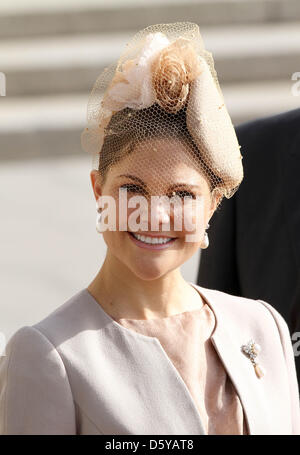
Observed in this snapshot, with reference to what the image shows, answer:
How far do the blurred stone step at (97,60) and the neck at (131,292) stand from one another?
5.09 meters

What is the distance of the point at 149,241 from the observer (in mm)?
1265

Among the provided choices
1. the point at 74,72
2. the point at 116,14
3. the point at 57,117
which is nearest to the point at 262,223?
the point at 57,117

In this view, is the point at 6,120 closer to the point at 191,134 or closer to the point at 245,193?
the point at 245,193

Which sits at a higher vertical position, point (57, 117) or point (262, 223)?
point (57, 117)

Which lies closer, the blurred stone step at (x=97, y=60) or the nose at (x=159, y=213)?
the nose at (x=159, y=213)

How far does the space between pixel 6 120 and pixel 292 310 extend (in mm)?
4406

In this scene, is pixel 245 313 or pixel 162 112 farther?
pixel 245 313

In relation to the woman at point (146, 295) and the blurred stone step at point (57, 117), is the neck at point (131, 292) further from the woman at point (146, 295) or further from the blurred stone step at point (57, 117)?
the blurred stone step at point (57, 117)

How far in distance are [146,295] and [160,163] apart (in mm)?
212

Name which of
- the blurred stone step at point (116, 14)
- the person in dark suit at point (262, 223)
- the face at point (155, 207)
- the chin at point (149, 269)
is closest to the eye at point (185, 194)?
the face at point (155, 207)

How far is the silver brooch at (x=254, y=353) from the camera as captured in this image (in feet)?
4.64

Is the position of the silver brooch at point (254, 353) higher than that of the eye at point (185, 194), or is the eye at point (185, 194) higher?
the eye at point (185, 194)

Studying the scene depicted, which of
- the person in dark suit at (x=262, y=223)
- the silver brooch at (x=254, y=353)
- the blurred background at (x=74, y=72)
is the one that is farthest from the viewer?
the blurred background at (x=74, y=72)

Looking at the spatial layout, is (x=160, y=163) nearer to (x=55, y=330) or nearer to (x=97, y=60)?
(x=55, y=330)
